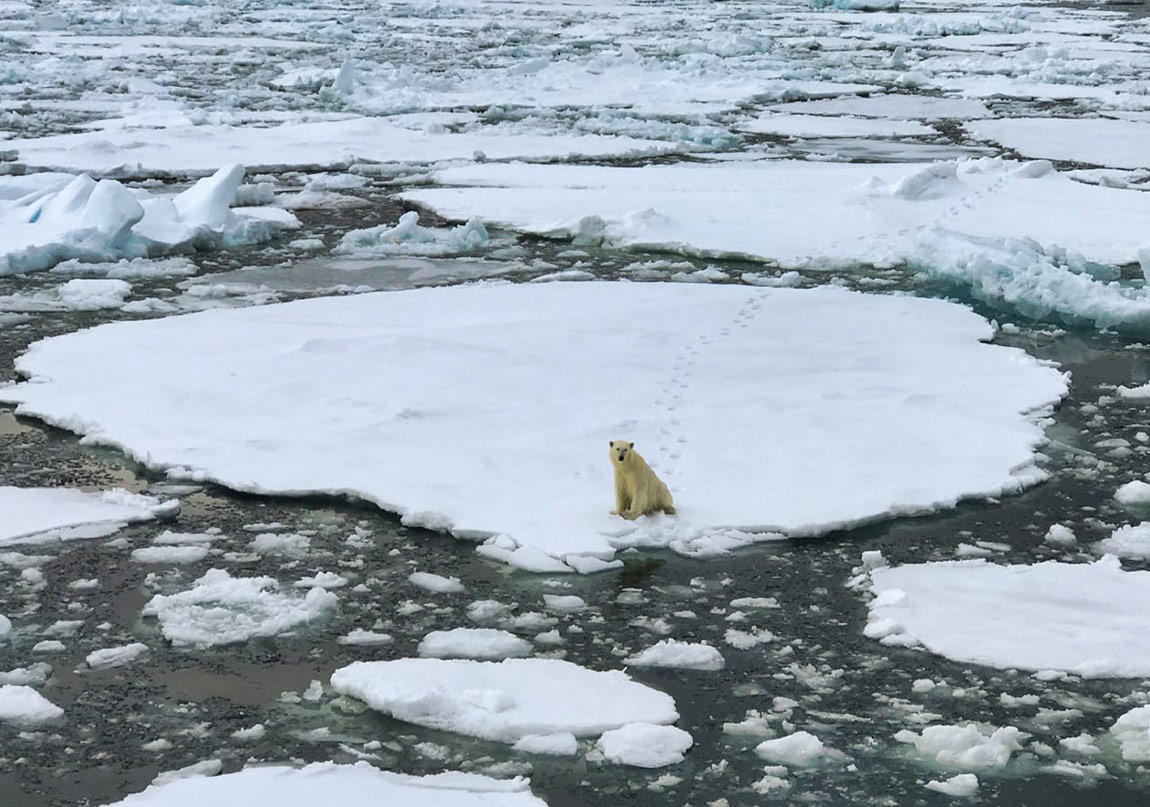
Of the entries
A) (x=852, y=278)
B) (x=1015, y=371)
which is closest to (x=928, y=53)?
(x=852, y=278)

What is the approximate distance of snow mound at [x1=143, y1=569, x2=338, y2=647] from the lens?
446 cm

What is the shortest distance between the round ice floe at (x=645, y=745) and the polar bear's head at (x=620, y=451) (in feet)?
4.64

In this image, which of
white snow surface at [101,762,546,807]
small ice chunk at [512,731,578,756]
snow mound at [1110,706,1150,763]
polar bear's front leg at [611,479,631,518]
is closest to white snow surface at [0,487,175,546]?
polar bear's front leg at [611,479,631,518]

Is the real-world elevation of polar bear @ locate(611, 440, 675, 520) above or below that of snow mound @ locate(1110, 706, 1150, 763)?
above

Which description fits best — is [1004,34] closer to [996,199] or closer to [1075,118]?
[1075,118]

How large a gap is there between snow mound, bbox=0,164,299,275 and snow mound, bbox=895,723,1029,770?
7.35 m

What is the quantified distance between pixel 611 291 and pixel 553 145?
730 centimetres

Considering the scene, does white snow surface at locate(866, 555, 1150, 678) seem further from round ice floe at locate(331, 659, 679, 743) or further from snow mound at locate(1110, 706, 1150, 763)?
round ice floe at locate(331, 659, 679, 743)

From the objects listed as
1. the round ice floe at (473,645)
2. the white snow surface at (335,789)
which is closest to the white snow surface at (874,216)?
the round ice floe at (473,645)

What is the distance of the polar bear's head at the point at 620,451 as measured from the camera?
5145 mm

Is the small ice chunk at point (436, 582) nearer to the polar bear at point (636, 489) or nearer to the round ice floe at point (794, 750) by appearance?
the polar bear at point (636, 489)

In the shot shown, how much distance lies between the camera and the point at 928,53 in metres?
28.7

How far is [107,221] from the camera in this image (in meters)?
10.1

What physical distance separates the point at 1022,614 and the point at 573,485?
1757mm
